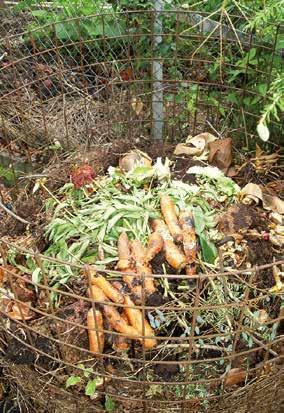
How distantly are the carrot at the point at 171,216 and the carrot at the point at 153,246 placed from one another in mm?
77

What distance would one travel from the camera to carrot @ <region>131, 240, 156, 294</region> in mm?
1758

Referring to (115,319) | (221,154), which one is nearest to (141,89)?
(221,154)

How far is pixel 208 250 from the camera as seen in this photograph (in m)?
1.94

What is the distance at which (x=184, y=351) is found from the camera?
1.72 meters

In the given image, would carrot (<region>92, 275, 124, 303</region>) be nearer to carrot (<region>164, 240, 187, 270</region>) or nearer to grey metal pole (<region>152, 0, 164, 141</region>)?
carrot (<region>164, 240, 187, 270</region>)

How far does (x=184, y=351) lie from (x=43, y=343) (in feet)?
1.51

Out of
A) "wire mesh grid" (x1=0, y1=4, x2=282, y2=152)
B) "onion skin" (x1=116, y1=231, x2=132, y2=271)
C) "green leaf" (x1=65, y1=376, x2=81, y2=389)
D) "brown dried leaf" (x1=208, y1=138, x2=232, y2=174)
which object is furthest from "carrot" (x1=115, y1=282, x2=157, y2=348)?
"wire mesh grid" (x1=0, y1=4, x2=282, y2=152)

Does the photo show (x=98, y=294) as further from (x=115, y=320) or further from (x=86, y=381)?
(x=86, y=381)

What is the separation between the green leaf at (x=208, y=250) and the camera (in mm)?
1925

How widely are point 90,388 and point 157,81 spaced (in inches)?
57.2

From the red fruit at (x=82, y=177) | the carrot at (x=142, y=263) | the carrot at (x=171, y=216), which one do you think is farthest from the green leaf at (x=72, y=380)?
the red fruit at (x=82, y=177)

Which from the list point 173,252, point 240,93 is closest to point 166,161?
point 240,93

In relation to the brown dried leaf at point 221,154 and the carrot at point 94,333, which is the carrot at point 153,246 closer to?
the carrot at point 94,333

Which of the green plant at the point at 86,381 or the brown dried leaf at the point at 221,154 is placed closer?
the green plant at the point at 86,381
